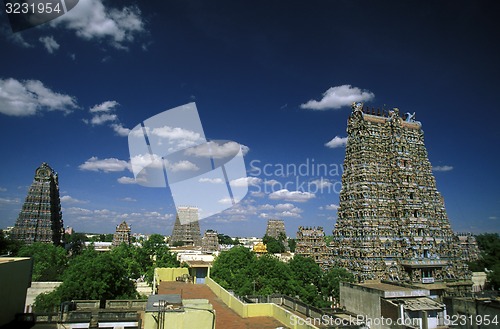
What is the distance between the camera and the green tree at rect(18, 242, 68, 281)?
46.0 metres

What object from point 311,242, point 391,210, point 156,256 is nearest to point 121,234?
point 156,256

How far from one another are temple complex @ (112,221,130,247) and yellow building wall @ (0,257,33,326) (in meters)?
81.6

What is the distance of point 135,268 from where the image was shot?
165 feet

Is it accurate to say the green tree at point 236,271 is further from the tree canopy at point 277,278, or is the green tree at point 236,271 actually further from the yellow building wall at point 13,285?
the yellow building wall at point 13,285

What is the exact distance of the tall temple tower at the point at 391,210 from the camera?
45.6m

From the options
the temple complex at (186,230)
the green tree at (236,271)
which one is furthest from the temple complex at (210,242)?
the green tree at (236,271)

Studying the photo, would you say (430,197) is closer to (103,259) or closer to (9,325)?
(103,259)

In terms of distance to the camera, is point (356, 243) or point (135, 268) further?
point (135, 268)

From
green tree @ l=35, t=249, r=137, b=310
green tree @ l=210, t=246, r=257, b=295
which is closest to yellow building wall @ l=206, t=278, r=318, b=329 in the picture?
green tree @ l=210, t=246, r=257, b=295

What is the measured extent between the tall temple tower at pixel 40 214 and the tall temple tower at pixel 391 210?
193 feet

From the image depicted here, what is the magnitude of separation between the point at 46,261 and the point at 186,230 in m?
70.1

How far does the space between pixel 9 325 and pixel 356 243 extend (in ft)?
140

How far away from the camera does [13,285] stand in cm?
1146

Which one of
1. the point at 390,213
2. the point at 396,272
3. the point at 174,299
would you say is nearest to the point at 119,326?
the point at 174,299
